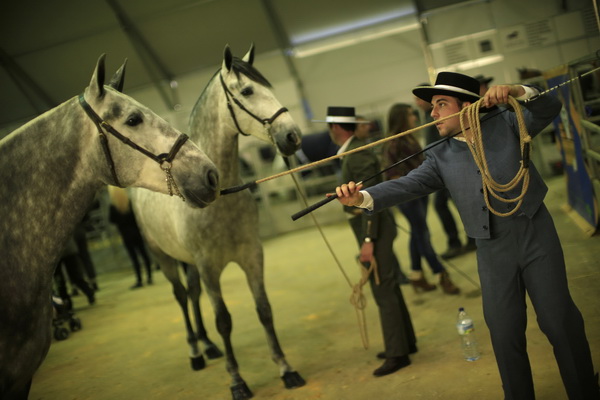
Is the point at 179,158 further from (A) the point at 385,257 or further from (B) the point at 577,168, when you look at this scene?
(B) the point at 577,168

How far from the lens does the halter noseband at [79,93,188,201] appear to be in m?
2.13

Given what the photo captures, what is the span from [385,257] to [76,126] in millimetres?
2122

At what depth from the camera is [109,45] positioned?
145 inches

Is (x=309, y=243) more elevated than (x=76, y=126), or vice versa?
(x=76, y=126)

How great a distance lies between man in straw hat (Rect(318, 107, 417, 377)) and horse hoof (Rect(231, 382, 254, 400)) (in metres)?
0.84

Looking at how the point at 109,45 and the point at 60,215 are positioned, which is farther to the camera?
the point at 109,45

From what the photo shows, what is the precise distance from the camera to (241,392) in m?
3.38

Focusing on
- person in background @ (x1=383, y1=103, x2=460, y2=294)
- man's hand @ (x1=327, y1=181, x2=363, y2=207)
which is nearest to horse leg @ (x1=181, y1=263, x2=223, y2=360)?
person in background @ (x1=383, y1=103, x2=460, y2=294)

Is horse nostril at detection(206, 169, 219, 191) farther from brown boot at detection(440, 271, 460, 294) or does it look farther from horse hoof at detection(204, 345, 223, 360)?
brown boot at detection(440, 271, 460, 294)

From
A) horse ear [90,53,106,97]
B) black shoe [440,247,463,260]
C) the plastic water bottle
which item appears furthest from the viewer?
black shoe [440,247,463,260]

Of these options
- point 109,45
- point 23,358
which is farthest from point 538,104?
point 109,45

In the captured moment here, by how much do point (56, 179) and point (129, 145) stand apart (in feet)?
1.04

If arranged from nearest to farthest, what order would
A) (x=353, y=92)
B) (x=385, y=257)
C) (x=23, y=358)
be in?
(x=23, y=358) → (x=385, y=257) → (x=353, y=92)

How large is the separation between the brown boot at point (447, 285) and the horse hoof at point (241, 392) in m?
2.18
